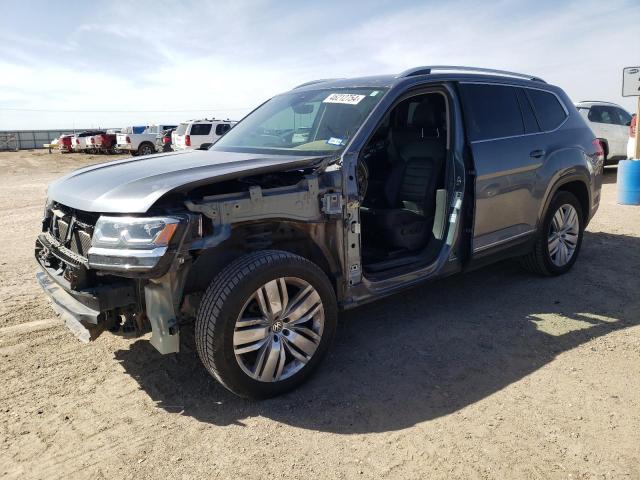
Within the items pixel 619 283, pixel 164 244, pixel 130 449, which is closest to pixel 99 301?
pixel 164 244

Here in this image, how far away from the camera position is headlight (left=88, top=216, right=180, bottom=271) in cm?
259

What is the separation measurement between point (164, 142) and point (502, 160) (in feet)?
75.1

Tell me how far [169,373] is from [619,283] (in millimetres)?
4263

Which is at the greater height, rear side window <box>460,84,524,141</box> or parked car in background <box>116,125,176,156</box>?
parked car in background <box>116,125,176,156</box>

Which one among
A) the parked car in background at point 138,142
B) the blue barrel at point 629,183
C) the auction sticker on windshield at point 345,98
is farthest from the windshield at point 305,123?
the parked car in background at point 138,142

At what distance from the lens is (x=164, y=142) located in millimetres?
24859

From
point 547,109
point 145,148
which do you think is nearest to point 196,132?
point 145,148

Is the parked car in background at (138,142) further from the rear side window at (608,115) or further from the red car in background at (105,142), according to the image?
the rear side window at (608,115)

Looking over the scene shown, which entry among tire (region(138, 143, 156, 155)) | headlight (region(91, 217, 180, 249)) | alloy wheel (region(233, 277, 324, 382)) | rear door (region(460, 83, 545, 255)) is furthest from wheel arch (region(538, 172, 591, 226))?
tire (region(138, 143, 156, 155))

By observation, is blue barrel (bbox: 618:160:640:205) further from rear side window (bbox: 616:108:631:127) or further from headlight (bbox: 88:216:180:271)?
headlight (bbox: 88:216:180:271)

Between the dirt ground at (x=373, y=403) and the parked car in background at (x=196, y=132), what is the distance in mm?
16628

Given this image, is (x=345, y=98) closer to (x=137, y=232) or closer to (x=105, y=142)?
(x=137, y=232)

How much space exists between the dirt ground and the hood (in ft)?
3.85

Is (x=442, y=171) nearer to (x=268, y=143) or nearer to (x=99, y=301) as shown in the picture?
(x=268, y=143)
